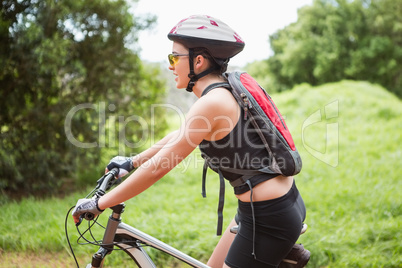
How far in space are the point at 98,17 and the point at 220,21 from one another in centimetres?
549

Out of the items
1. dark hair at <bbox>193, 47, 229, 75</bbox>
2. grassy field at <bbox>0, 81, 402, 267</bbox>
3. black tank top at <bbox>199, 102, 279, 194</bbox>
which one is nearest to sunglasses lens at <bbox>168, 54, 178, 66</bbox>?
dark hair at <bbox>193, 47, 229, 75</bbox>

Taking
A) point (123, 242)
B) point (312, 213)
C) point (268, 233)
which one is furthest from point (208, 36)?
point (312, 213)

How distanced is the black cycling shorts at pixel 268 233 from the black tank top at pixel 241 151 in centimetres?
14

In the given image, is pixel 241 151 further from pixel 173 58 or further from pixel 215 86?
pixel 173 58

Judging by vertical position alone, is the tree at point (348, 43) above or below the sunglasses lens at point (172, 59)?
above

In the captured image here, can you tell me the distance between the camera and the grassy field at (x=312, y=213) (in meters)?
4.04

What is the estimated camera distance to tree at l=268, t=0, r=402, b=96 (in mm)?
28484

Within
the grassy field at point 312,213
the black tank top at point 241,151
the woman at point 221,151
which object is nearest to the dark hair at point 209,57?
the woman at point 221,151

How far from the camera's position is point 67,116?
6.52 metres

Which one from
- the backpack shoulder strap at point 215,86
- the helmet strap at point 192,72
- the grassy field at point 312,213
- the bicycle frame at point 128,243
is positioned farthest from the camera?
the grassy field at point 312,213

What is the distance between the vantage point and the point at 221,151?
1.91 m

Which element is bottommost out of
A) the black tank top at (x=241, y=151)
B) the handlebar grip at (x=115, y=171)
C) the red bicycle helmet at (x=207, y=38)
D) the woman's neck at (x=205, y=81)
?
the handlebar grip at (x=115, y=171)

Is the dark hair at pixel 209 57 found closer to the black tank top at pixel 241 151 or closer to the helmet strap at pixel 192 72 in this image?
the helmet strap at pixel 192 72

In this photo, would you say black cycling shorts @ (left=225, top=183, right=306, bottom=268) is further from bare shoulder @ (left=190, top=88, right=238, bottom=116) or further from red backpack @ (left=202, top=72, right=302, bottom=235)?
bare shoulder @ (left=190, top=88, right=238, bottom=116)
